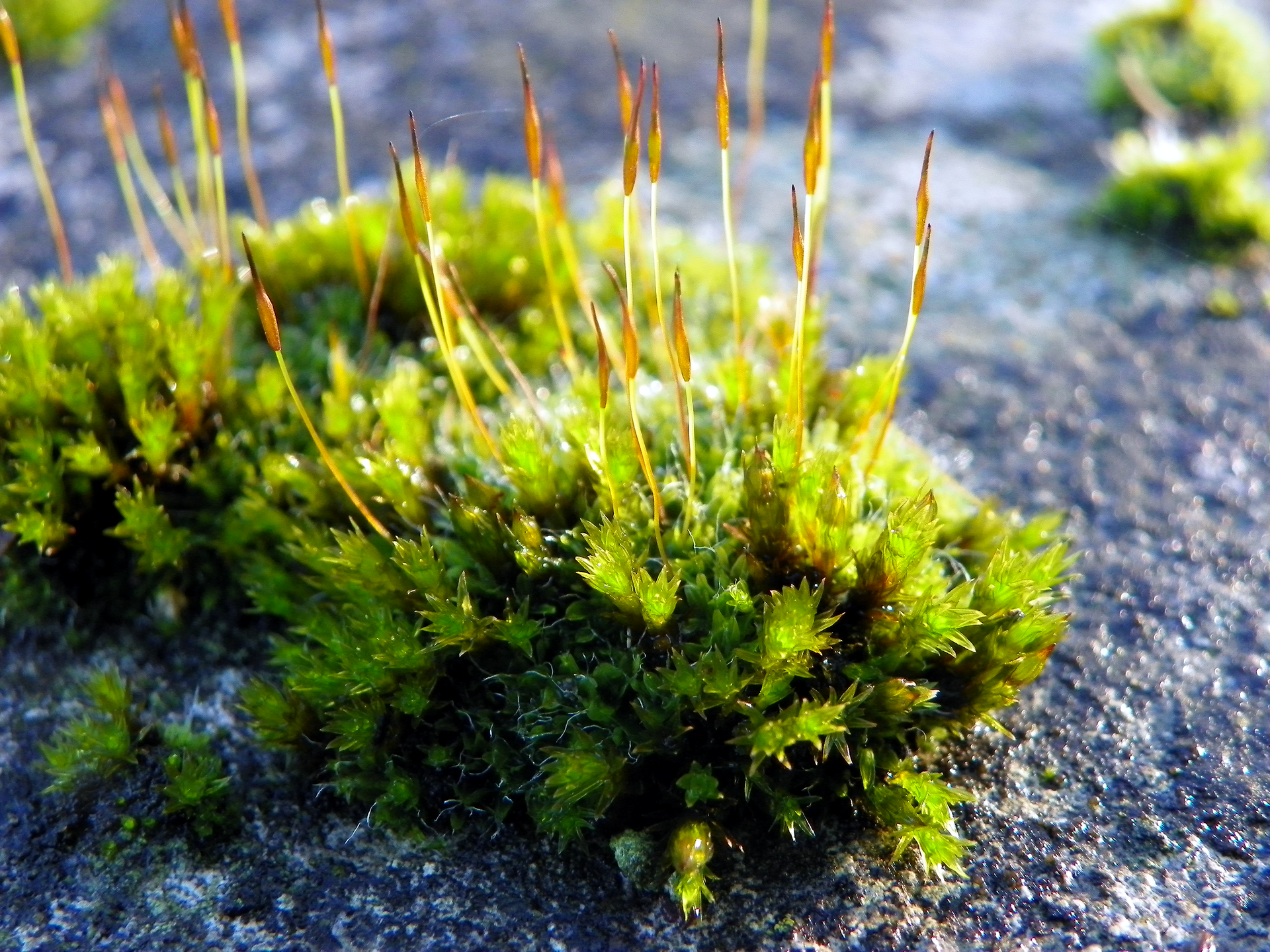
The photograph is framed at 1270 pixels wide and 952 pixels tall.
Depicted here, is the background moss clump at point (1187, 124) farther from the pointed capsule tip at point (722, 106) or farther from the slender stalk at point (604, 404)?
the slender stalk at point (604, 404)

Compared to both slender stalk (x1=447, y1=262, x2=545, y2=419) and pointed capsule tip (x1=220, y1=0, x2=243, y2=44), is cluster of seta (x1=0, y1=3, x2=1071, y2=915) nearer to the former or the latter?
slender stalk (x1=447, y1=262, x2=545, y2=419)

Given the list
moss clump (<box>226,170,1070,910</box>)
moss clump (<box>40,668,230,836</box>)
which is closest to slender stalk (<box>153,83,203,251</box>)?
moss clump (<box>226,170,1070,910</box>)

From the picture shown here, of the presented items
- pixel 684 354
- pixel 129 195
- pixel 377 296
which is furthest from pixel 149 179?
pixel 684 354

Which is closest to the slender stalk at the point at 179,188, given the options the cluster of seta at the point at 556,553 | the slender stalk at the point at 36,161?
the cluster of seta at the point at 556,553

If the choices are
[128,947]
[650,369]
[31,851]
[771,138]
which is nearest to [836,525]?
[650,369]

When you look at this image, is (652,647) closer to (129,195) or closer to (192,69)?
(192,69)
